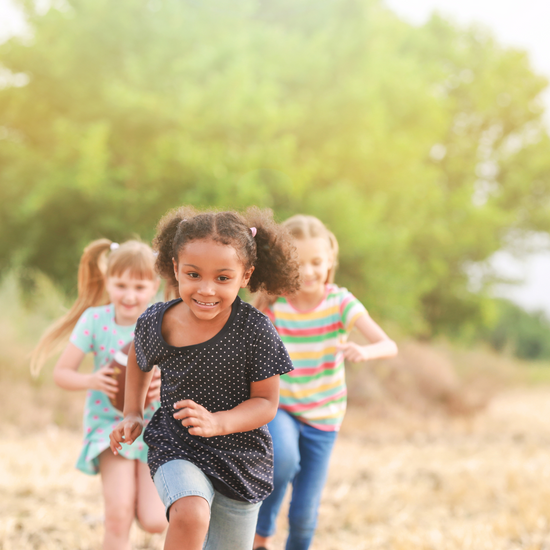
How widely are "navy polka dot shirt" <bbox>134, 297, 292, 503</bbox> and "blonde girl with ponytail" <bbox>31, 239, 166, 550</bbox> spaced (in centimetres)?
62

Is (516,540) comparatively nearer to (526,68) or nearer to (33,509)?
(33,509)

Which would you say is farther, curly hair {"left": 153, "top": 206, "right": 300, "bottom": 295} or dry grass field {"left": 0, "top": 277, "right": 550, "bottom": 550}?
dry grass field {"left": 0, "top": 277, "right": 550, "bottom": 550}

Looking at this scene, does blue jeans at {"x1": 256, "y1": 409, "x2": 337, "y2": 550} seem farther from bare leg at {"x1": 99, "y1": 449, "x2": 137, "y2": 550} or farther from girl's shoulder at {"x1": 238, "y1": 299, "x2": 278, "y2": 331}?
girl's shoulder at {"x1": 238, "y1": 299, "x2": 278, "y2": 331}

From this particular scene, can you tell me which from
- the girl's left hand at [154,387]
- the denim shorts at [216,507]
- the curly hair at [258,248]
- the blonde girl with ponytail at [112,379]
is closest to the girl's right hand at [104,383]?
the blonde girl with ponytail at [112,379]

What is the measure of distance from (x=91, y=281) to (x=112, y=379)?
93cm

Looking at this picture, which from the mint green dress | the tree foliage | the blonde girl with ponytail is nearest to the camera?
the blonde girl with ponytail

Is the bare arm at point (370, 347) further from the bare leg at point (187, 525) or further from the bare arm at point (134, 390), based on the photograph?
the bare leg at point (187, 525)

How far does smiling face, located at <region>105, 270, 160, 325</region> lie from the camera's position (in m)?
2.94

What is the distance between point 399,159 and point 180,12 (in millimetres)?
5332

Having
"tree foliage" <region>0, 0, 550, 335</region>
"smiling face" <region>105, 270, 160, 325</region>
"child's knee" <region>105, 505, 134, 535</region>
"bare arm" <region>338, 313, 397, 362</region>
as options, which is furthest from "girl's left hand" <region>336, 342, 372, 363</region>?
"tree foliage" <region>0, 0, 550, 335</region>

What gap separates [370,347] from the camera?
8.96 feet

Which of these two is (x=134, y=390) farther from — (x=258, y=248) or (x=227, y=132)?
(x=227, y=132)

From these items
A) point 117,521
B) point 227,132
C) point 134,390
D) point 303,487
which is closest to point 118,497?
point 117,521

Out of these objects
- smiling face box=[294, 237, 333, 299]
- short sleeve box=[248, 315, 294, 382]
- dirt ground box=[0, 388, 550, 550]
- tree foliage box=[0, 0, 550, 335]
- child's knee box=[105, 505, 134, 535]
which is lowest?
dirt ground box=[0, 388, 550, 550]
